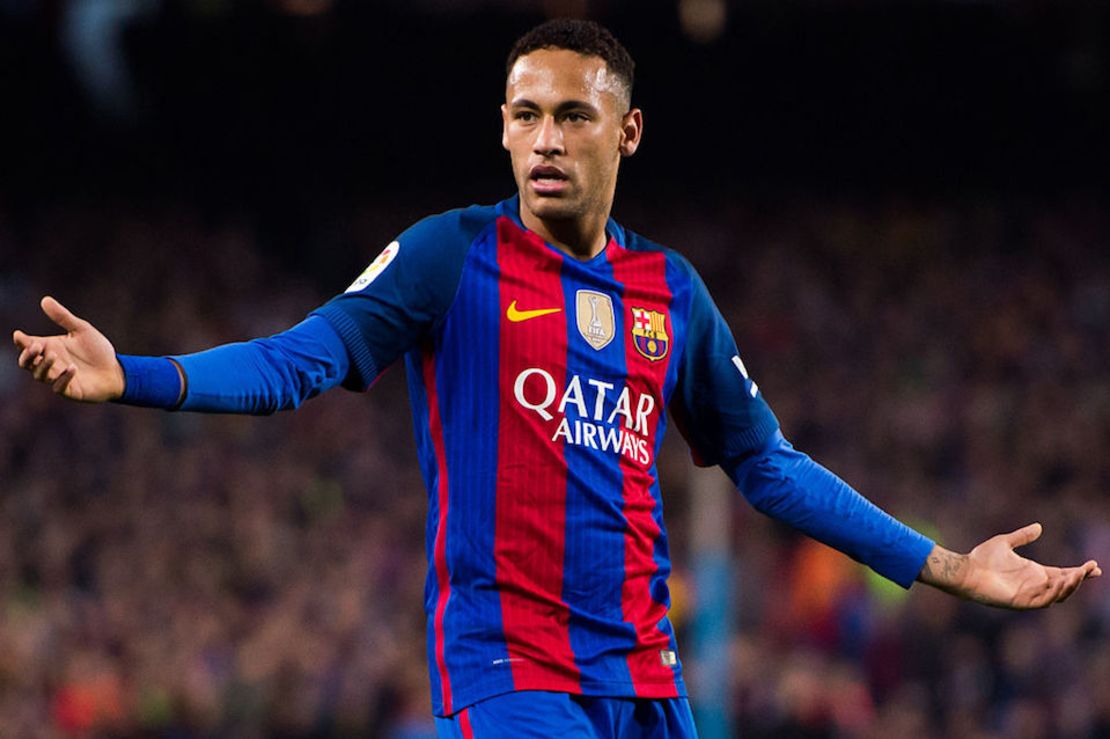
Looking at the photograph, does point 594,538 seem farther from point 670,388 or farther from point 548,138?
point 548,138

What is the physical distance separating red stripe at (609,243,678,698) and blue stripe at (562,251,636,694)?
0.08 ft

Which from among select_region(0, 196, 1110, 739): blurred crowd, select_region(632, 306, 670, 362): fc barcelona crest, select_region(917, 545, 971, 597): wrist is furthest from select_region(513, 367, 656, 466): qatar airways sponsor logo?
select_region(0, 196, 1110, 739): blurred crowd

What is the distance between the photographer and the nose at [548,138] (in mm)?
3818

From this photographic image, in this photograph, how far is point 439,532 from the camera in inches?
148

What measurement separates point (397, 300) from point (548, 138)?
50cm

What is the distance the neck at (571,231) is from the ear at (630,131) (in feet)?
0.61

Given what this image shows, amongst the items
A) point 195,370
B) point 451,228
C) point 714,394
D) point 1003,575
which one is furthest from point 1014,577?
point 195,370

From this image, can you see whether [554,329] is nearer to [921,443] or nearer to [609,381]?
[609,381]

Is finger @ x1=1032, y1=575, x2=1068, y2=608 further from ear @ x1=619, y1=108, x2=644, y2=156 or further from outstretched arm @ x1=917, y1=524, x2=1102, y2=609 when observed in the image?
ear @ x1=619, y1=108, x2=644, y2=156

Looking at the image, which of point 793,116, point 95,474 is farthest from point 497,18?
point 95,474

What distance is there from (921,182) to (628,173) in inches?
114

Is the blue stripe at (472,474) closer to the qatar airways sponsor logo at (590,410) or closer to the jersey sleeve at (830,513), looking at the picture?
the qatar airways sponsor logo at (590,410)

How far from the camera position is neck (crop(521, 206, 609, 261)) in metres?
3.95

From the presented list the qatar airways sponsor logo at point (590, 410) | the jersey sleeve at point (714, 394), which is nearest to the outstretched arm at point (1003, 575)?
the jersey sleeve at point (714, 394)
